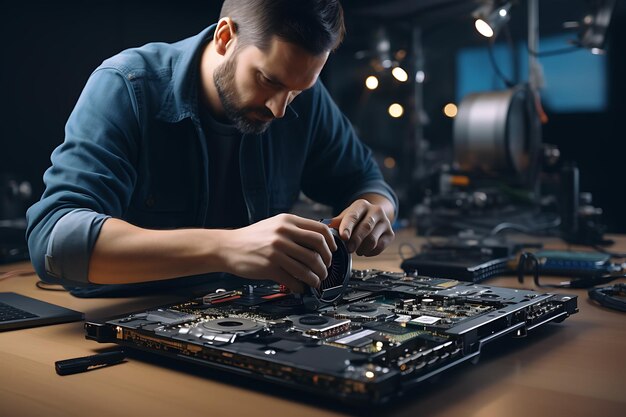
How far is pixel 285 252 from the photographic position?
0.92 meters

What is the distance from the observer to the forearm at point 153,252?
0.98 meters

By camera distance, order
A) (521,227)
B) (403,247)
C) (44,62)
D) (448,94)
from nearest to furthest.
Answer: (403,247)
(521,227)
(44,62)
(448,94)

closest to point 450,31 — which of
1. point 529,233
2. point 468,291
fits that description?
point 529,233

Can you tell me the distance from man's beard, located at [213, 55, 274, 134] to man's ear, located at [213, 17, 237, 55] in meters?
0.03

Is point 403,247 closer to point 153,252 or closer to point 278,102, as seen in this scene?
point 278,102

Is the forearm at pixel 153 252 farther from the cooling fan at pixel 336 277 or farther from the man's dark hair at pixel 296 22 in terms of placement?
the man's dark hair at pixel 296 22

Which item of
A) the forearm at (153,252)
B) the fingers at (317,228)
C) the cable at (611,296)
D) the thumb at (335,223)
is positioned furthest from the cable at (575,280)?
the forearm at (153,252)

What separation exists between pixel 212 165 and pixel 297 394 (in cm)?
85

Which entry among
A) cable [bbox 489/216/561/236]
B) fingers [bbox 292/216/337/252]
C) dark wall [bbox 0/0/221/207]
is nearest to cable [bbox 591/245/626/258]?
cable [bbox 489/216/561/236]

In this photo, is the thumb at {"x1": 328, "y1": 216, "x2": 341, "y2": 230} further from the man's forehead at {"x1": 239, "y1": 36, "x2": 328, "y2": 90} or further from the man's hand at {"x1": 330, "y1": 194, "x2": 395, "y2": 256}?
the man's forehead at {"x1": 239, "y1": 36, "x2": 328, "y2": 90}

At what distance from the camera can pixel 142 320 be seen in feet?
2.89

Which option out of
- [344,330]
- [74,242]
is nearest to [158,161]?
[74,242]

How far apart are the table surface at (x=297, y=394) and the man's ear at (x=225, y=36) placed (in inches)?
25.5

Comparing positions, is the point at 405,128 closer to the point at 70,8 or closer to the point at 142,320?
the point at 70,8
